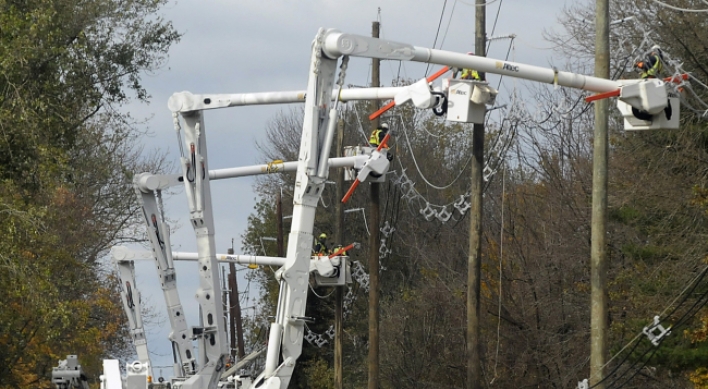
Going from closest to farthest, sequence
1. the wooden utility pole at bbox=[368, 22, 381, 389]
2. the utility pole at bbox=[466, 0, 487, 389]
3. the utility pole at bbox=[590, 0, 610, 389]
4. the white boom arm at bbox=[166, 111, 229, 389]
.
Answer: the utility pole at bbox=[590, 0, 610, 389], the white boom arm at bbox=[166, 111, 229, 389], the utility pole at bbox=[466, 0, 487, 389], the wooden utility pole at bbox=[368, 22, 381, 389]

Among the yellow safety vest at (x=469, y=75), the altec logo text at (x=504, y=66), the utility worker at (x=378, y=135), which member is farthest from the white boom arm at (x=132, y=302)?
the altec logo text at (x=504, y=66)

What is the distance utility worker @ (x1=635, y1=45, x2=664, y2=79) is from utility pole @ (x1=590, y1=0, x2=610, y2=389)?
67 cm

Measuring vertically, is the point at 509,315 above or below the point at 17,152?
below

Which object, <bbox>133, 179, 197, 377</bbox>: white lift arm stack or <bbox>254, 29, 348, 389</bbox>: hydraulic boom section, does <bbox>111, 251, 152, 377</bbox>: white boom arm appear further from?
<bbox>254, 29, 348, 389</bbox>: hydraulic boom section

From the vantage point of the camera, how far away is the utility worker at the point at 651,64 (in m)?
16.4

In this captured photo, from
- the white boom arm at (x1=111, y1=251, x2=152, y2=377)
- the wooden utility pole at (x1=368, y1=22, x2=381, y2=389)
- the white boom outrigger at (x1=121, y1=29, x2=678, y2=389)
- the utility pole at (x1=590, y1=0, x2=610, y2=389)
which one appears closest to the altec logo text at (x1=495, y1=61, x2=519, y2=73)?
the white boom outrigger at (x1=121, y1=29, x2=678, y2=389)

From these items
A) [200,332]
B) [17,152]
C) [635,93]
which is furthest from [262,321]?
[635,93]

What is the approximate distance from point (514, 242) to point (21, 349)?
16.3 meters

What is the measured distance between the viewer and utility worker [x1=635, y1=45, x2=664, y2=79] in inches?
644

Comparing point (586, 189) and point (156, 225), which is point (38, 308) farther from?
point (586, 189)

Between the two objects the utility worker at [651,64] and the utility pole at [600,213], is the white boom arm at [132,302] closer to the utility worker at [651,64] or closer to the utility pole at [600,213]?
the utility pole at [600,213]

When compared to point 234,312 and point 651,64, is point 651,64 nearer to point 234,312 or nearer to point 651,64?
point 651,64

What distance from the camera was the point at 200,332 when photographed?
20250 mm

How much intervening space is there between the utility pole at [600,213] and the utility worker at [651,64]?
2.20 ft
